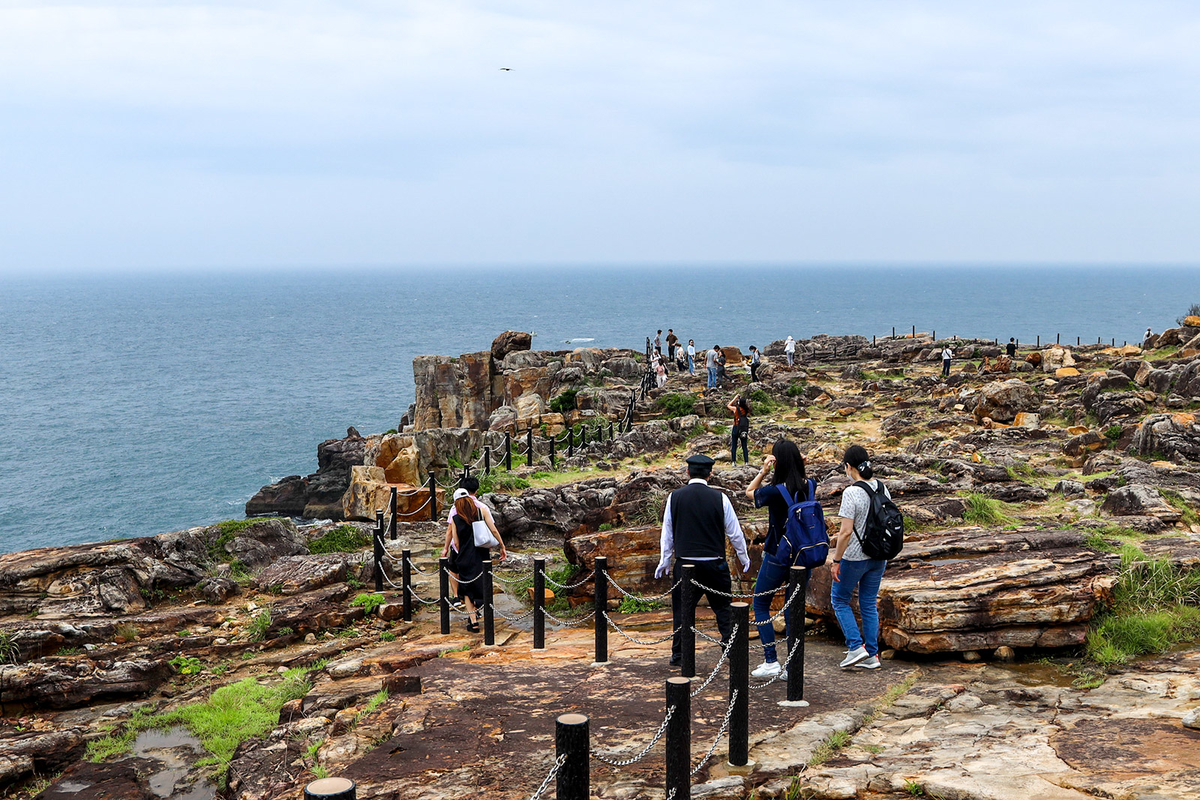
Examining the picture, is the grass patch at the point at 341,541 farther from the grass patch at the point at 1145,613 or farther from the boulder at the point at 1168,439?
the boulder at the point at 1168,439

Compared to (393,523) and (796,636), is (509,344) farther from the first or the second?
(796,636)

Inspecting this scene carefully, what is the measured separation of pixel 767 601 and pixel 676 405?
21.2 meters

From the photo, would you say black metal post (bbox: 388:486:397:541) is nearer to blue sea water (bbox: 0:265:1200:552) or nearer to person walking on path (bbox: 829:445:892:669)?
person walking on path (bbox: 829:445:892:669)

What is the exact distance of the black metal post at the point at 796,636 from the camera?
21.8ft

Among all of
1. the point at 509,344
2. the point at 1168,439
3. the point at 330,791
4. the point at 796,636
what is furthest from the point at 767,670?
the point at 509,344

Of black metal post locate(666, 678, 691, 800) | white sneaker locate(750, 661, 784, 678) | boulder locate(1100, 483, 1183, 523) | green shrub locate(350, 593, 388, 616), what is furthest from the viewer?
green shrub locate(350, 593, 388, 616)

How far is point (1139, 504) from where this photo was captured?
10969 millimetres

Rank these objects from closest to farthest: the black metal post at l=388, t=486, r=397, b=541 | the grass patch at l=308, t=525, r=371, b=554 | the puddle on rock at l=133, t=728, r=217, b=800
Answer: the puddle on rock at l=133, t=728, r=217, b=800, the grass patch at l=308, t=525, r=371, b=554, the black metal post at l=388, t=486, r=397, b=541

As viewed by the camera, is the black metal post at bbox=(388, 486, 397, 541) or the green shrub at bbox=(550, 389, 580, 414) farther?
the green shrub at bbox=(550, 389, 580, 414)

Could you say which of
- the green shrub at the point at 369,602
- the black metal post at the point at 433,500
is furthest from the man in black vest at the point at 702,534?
the black metal post at the point at 433,500

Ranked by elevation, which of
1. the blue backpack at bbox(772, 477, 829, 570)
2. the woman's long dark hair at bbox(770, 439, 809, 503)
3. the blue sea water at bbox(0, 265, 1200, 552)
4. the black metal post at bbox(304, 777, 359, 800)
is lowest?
the blue sea water at bbox(0, 265, 1200, 552)

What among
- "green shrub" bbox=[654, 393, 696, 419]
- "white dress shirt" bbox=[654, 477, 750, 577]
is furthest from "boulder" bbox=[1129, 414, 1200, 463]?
"green shrub" bbox=[654, 393, 696, 419]

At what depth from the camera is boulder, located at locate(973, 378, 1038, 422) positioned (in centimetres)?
A: 2436

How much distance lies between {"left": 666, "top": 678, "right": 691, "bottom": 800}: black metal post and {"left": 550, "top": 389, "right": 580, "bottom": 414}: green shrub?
2376 cm
